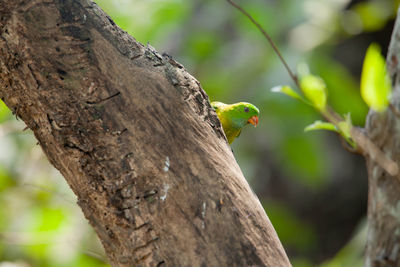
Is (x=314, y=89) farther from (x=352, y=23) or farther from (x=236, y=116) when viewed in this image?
(x=352, y=23)

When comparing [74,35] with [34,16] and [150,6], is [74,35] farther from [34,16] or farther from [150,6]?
→ [150,6]

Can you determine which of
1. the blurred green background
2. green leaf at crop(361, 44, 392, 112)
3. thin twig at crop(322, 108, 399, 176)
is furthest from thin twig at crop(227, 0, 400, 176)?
the blurred green background

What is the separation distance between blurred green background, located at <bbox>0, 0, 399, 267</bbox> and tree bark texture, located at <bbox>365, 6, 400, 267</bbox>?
1.10m

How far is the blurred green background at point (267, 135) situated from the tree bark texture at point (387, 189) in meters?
1.10

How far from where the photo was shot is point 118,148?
1390mm

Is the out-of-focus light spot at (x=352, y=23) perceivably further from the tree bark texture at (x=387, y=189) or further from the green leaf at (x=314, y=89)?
the green leaf at (x=314, y=89)

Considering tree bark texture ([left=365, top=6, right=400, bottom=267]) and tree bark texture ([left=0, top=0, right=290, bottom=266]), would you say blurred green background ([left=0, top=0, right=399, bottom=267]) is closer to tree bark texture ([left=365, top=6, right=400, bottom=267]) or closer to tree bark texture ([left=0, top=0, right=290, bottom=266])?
tree bark texture ([left=365, top=6, right=400, bottom=267])

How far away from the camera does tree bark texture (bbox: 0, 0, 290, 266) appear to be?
54.0 inches

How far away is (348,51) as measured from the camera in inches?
223

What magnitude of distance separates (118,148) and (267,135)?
13.9 ft

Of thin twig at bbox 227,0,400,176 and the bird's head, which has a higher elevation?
the bird's head

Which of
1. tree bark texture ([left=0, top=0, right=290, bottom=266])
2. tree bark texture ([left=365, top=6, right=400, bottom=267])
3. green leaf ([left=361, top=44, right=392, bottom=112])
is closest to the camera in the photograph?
green leaf ([left=361, top=44, right=392, bottom=112])

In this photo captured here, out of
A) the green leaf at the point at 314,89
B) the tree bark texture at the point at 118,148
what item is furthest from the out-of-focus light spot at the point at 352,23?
the green leaf at the point at 314,89

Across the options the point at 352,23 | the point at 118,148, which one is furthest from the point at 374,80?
the point at 352,23
